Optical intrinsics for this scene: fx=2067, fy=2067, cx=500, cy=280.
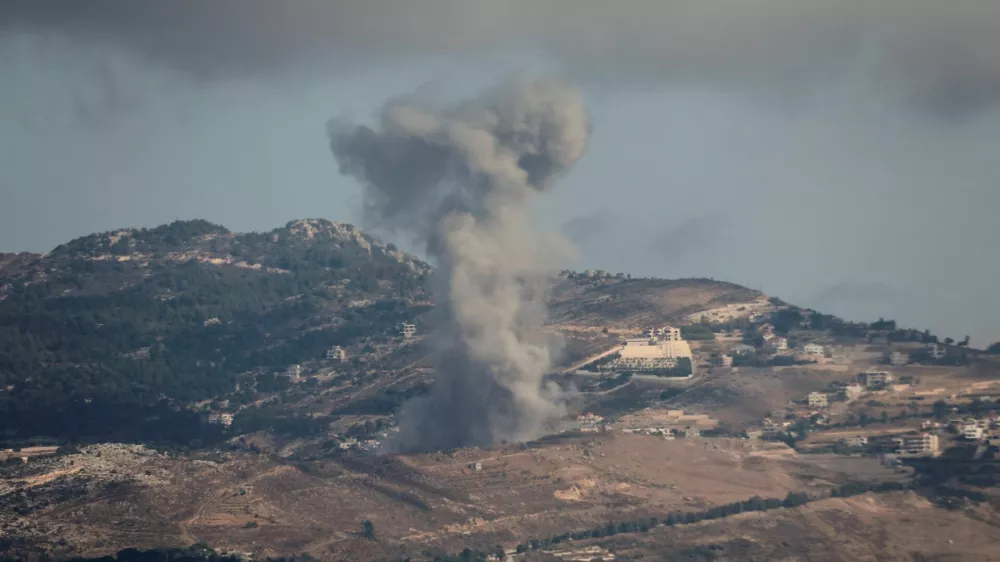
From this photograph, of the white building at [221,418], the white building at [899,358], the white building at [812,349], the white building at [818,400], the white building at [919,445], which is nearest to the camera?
the white building at [919,445]

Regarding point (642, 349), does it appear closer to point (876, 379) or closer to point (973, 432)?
point (876, 379)

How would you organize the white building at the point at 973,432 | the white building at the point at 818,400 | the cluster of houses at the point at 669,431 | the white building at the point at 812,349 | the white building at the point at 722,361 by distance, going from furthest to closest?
the white building at the point at 812,349, the white building at the point at 722,361, the white building at the point at 818,400, the cluster of houses at the point at 669,431, the white building at the point at 973,432

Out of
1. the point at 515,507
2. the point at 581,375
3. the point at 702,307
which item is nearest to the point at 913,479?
the point at 515,507

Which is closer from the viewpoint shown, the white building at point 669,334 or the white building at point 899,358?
the white building at point 899,358

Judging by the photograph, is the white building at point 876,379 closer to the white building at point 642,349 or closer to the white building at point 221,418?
the white building at point 642,349

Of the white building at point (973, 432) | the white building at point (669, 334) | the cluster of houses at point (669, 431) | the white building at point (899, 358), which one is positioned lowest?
the white building at point (973, 432)

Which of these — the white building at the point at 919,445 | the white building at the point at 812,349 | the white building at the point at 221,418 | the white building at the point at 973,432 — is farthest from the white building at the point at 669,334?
the white building at the point at 221,418

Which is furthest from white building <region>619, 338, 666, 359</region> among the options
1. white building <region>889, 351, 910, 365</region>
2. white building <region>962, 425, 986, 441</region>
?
white building <region>962, 425, 986, 441</region>

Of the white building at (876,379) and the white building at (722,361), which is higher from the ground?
the white building at (722,361)
